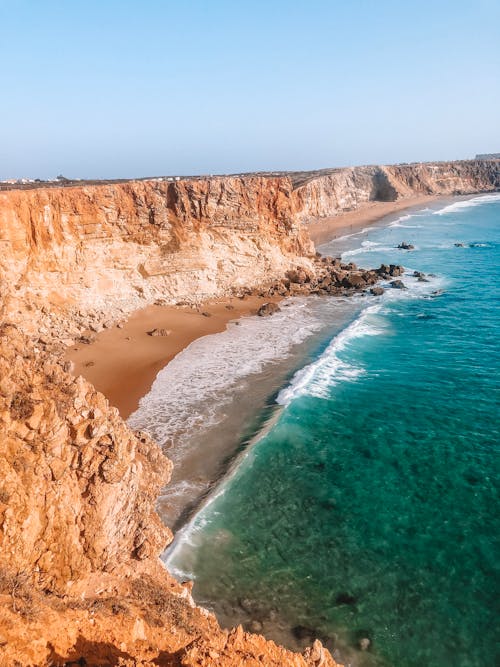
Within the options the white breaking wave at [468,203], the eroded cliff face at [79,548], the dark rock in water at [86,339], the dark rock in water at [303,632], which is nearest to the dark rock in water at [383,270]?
the dark rock in water at [86,339]

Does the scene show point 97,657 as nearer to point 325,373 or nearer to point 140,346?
point 325,373

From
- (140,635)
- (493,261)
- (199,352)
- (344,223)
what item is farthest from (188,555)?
(344,223)

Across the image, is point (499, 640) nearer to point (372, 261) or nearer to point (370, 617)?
point (370, 617)

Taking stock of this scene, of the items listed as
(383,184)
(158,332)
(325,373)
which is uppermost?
(383,184)

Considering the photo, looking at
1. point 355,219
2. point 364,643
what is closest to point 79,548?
point 364,643

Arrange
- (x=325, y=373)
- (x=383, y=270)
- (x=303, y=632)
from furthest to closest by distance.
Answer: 1. (x=383, y=270)
2. (x=325, y=373)
3. (x=303, y=632)

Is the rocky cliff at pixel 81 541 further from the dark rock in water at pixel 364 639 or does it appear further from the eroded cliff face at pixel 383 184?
the eroded cliff face at pixel 383 184

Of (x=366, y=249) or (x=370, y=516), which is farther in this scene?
(x=366, y=249)
